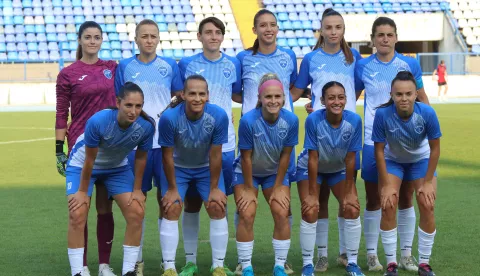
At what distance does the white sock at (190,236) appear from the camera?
623 centimetres

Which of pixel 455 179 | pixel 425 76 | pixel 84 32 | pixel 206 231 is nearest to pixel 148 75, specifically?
pixel 84 32

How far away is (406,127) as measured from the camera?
5.92 m

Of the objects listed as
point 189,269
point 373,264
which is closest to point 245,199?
point 189,269

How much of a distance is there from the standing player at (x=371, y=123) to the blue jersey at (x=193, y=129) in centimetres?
117

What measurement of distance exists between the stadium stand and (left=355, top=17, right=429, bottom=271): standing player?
26683 mm

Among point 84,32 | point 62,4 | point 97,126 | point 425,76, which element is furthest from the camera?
point 62,4

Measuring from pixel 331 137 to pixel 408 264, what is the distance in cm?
114

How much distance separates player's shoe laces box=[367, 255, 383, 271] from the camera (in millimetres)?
6223

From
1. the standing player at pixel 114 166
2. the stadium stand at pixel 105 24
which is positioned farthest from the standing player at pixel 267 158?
the stadium stand at pixel 105 24

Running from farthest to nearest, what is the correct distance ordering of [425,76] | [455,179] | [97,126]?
[425,76] < [455,179] < [97,126]

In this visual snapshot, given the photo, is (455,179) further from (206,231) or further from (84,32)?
(84,32)

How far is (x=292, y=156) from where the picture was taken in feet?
20.6

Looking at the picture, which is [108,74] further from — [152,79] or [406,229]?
[406,229]

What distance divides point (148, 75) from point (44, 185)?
5441 millimetres
